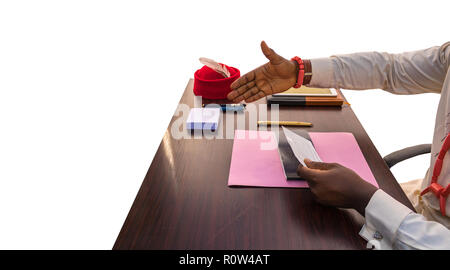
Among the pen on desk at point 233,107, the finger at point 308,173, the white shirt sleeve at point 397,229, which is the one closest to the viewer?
the white shirt sleeve at point 397,229

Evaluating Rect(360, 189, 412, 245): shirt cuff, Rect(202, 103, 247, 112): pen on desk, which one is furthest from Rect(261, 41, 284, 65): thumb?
Rect(360, 189, 412, 245): shirt cuff

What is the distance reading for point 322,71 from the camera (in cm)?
110

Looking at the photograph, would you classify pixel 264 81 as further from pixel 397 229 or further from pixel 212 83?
pixel 397 229

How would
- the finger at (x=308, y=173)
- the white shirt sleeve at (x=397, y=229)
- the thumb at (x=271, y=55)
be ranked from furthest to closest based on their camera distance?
the thumb at (x=271, y=55)
the finger at (x=308, y=173)
the white shirt sleeve at (x=397, y=229)

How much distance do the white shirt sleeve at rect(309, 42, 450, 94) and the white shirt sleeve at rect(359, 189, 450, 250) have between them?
24.4 inches

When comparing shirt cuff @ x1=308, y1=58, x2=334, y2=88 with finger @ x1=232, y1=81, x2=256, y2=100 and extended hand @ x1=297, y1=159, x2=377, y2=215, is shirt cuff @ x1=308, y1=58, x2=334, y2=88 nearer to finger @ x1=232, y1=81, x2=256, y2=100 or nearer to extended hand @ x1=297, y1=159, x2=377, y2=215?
finger @ x1=232, y1=81, x2=256, y2=100

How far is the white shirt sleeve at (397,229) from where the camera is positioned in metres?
0.58

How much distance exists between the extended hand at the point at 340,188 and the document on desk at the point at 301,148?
0.09 m

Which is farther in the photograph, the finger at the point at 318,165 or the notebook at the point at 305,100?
the notebook at the point at 305,100

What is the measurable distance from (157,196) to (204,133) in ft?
1.19

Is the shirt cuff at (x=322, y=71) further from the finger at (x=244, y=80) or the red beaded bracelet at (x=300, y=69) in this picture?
the finger at (x=244, y=80)

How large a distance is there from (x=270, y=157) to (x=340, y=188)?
10.5 inches

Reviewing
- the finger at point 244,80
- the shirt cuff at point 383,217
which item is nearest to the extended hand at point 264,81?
the finger at point 244,80
